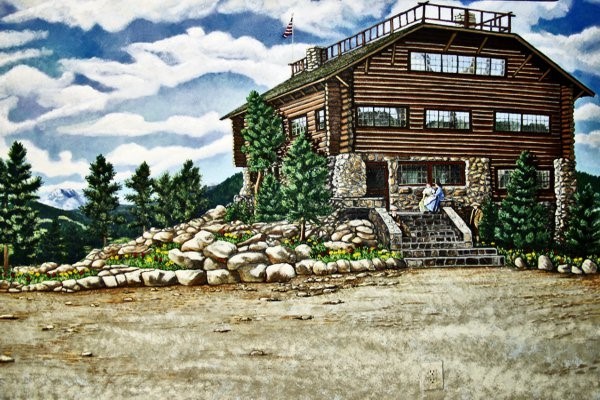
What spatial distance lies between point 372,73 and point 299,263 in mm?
4598

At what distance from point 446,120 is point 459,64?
1.22m

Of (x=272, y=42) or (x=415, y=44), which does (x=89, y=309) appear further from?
(x=415, y=44)

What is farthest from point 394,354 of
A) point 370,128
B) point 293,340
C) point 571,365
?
point 370,128

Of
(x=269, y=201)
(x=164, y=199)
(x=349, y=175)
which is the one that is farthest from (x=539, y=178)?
(x=164, y=199)

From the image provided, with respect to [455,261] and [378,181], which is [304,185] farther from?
[455,261]

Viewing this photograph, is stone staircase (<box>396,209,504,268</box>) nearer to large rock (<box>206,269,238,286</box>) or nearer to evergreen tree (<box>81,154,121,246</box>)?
large rock (<box>206,269,238,286</box>)

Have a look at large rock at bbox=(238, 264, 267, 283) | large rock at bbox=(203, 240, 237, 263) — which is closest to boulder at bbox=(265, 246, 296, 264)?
large rock at bbox=(238, 264, 267, 283)

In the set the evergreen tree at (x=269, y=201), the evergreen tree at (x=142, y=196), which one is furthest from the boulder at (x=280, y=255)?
the evergreen tree at (x=142, y=196)

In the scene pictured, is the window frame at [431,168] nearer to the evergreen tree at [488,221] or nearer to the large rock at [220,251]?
the evergreen tree at [488,221]

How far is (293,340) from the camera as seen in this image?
641cm

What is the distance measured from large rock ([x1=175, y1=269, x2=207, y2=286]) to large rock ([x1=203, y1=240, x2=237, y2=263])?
33 cm

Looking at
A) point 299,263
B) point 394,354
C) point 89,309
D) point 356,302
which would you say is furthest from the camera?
point 299,263

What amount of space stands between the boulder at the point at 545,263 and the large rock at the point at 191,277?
5.16m

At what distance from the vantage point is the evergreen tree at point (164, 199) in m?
7.71
